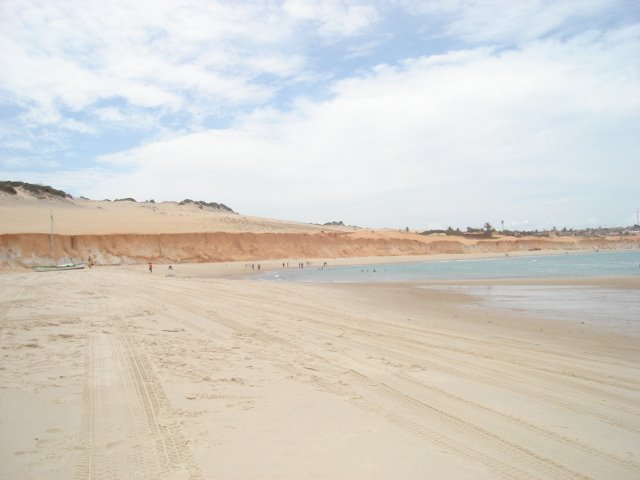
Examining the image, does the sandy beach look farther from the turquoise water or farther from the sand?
the turquoise water

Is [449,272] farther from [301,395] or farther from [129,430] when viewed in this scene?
[129,430]

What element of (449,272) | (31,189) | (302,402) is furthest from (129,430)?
(31,189)

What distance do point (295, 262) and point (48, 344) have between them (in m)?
45.3

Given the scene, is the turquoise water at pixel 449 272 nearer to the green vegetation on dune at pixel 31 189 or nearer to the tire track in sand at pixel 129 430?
the tire track in sand at pixel 129 430

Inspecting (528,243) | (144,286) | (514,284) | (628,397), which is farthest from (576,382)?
(528,243)

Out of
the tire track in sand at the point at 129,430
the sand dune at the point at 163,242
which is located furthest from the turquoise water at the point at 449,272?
the tire track in sand at the point at 129,430

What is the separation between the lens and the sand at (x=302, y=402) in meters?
3.57

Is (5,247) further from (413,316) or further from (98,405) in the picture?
(98,405)

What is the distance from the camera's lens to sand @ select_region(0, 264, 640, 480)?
357cm

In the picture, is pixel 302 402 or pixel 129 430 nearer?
pixel 129 430

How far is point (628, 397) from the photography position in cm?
545

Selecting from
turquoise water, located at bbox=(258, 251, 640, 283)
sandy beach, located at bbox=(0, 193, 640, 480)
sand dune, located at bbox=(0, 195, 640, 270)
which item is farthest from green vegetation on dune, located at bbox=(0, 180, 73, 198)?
sandy beach, located at bbox=(0, 193, 640, 480)

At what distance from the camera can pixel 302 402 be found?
16.0 feet

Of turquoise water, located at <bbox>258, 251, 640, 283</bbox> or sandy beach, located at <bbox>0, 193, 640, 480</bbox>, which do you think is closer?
sandy beach, located at <bbox>0, 193, 640, 480</bbox>
